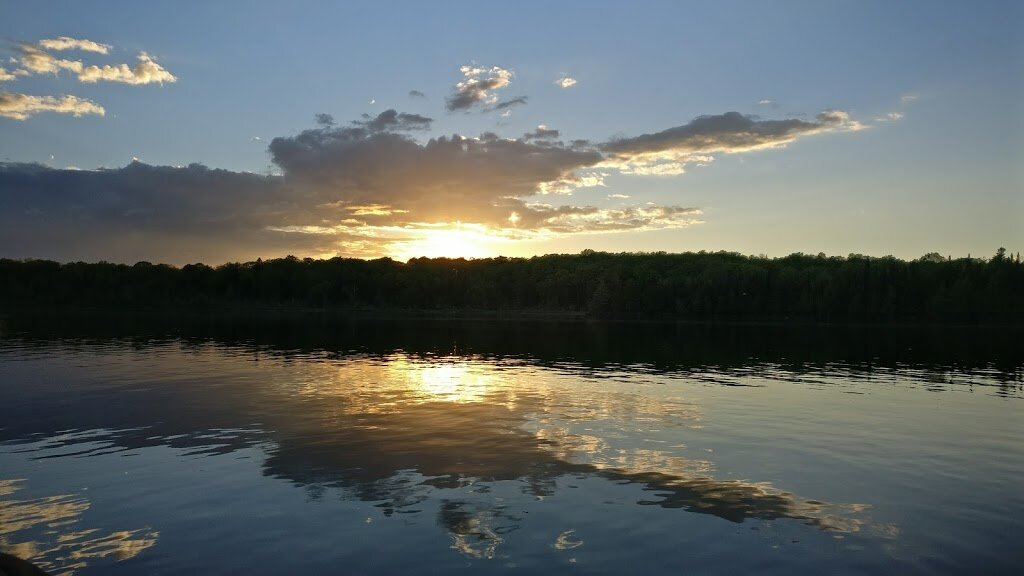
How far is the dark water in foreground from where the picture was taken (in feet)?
53.4

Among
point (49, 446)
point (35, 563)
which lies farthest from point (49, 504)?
point (49, 446)

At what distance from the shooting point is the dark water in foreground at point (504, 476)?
1627 cm

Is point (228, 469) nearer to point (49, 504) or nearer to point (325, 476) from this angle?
point (325, 476)

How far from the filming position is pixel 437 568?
15258 mm

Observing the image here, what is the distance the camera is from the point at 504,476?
77.2 ft

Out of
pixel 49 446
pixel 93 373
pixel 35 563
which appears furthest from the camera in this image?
pixel 93 373

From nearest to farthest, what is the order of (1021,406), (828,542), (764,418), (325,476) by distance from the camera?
(828,542)
(325,476)
(764,418)
(1021,406)

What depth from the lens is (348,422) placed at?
34.2 metres

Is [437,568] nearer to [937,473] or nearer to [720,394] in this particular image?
[937,473]

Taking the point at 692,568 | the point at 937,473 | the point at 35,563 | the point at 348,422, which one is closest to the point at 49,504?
the point at 35,563

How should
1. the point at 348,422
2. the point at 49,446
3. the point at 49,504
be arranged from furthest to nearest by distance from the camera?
the point at 348,422 < the point at 49,446 < the point at 49,504

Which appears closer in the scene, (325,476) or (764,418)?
(325,476)

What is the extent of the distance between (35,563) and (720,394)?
134 feet

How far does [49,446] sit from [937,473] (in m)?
35.6
